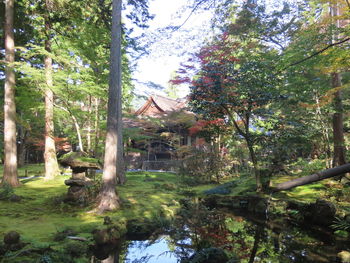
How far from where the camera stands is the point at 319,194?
9.28 meters

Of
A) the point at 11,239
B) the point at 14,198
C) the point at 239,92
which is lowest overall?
the point at 11,239

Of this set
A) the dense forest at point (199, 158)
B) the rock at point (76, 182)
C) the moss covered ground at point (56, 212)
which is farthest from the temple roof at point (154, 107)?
the rock at point (76, 182)

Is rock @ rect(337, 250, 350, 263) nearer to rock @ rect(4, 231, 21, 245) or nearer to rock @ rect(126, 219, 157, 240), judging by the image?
→ rock @ rect(126, 219, 157, 240)

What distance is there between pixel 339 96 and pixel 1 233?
13023mm

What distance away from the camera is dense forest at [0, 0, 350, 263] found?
584 centimetres

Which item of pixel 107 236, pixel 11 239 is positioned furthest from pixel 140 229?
pixel 11 239

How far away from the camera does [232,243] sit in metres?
6.27

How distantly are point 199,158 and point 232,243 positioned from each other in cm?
816

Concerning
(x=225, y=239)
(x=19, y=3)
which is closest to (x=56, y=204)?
(x=225, y=239)

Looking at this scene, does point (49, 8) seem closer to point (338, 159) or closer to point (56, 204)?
point (56, 204)

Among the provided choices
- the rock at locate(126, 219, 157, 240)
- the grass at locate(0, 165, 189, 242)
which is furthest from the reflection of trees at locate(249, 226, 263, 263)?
the grass at locate(0, 165, 189, 242)

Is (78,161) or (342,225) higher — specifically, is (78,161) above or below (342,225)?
above

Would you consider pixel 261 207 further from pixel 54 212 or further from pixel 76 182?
pixel 54 212

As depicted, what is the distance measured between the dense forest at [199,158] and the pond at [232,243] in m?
0.05
